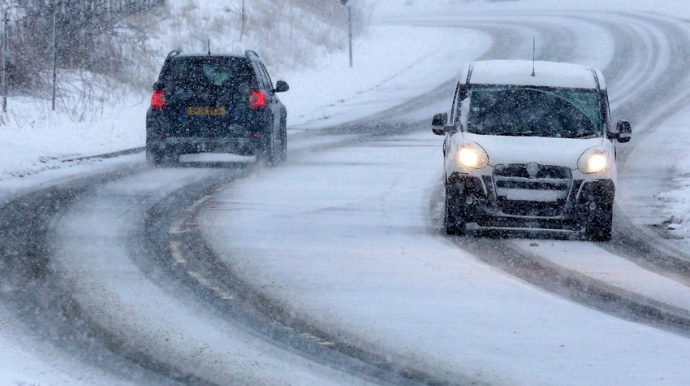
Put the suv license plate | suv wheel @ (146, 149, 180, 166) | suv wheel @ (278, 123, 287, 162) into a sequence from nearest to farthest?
1. the suv license plate
2. suv wheel @ (146, 149, 180, 166)
3. suv wheel @ (278, 123, 287, 162)

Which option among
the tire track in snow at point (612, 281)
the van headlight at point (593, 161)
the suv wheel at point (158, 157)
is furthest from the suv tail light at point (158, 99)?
the van headlight at point (593, 161)

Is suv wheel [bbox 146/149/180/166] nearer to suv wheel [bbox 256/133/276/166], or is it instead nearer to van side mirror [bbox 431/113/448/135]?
suv wheel [bbox 256/133/276/166]

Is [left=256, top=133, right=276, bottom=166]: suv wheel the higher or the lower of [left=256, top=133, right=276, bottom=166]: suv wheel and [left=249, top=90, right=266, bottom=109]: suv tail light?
the lower

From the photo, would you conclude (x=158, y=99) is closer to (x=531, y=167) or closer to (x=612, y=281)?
(x=531, y=167)

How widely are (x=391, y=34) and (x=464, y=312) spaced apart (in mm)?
44071

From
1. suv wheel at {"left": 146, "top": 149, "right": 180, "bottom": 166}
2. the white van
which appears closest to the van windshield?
the white van

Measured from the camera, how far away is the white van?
504 inches

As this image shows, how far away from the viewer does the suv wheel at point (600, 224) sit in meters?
12.9

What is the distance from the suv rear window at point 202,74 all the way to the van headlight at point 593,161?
771 cm

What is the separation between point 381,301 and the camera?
9352mm

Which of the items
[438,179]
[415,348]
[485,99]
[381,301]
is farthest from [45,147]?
[415,348]

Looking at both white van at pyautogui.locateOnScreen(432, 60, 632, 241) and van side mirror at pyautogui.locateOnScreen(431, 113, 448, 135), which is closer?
white van at pyautogui.locateOnScreen(432, 60, 632, 241)

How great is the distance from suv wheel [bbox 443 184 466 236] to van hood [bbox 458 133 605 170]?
17.4 inches

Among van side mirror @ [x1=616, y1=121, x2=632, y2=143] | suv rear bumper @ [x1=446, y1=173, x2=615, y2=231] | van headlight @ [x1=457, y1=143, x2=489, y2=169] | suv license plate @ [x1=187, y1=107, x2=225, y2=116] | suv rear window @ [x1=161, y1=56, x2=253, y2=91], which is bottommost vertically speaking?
suv rear bumper @ [x1=446, y1=173, x2=615, y2=231]
